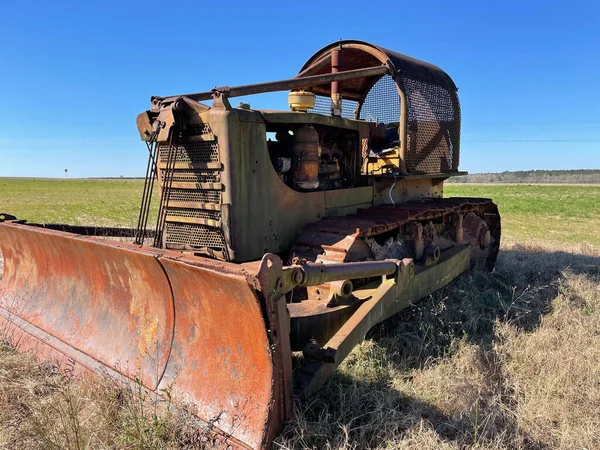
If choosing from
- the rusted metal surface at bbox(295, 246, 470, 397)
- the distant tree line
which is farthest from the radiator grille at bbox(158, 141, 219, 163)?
the distant tree line

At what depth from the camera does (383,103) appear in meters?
7.45

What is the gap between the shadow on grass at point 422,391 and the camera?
115 inches

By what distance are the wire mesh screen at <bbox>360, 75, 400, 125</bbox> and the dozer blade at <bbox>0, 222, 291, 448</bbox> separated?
4984 mm

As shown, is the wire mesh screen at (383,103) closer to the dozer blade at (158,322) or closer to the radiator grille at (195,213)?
the radiator grille at (195,213)

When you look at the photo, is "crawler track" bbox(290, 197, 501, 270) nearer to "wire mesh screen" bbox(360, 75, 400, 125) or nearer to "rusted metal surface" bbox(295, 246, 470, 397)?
"rusted metal surface" bbox(295, 246, 470, 397)

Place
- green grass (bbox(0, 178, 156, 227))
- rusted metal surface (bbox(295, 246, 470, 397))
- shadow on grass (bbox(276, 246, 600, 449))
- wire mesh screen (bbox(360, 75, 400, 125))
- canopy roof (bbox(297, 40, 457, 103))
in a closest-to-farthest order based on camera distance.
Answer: shadow on grass (bbox(276, 246, 600, 449)) < rusted metal surface (bbox(295, 246, 470, 397)) < canopy roof (bbox(297, 40, 457, 103)) < wire mesh screen (bbox(360, 75, 400, 125)) < green grass (bbox(0, 178, 156, 227))

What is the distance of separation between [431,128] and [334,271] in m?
3.92

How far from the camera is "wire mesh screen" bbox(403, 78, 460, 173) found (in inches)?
232

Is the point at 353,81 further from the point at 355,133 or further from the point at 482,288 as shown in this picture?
the point at 482,288

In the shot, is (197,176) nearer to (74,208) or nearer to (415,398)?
(415,398)

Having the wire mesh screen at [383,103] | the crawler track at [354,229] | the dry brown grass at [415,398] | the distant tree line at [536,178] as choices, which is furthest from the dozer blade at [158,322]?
the distant tree line at [536,178]

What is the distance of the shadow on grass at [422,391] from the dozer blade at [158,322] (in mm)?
364

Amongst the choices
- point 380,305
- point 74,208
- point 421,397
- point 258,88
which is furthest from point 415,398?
point 74,208

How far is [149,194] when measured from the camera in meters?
4.43
